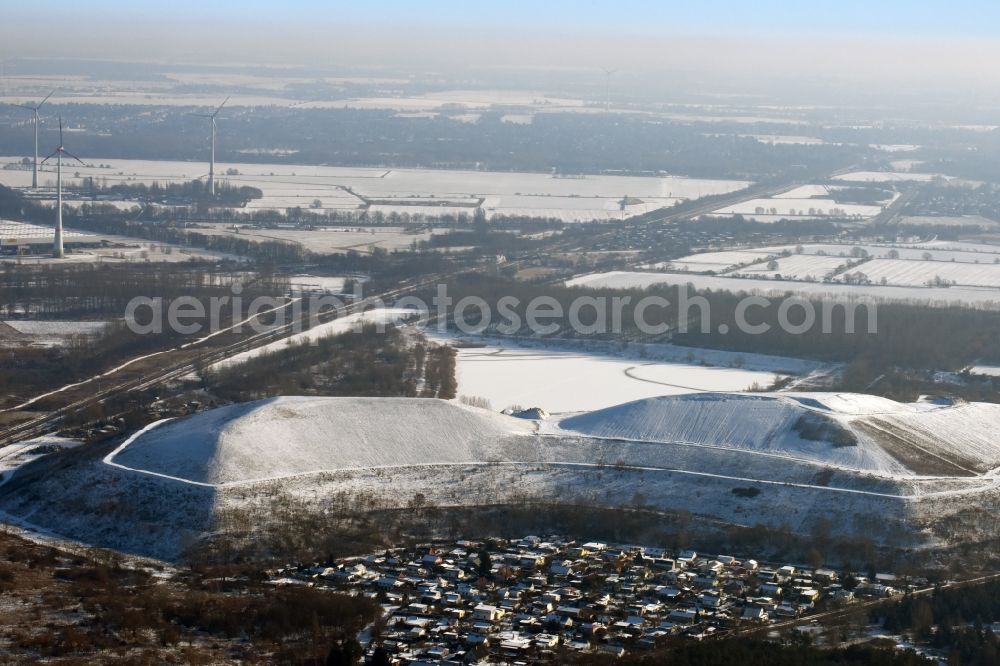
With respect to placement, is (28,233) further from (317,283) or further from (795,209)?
(795,209)

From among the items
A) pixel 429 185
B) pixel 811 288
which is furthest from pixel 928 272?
pixel 429 185

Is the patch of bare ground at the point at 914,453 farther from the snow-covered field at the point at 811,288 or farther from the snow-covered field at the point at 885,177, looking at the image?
the snow-covered field at the point at 885,177

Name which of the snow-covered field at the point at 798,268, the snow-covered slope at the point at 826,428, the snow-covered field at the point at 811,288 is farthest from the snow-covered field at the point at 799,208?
the snow-covered slope at the point at 826,428

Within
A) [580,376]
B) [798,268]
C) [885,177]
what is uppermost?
[885,177]

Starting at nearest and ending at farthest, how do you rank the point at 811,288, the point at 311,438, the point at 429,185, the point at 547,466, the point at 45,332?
the point at 547,466 → the point at 311,438 → the point at 45,332 → the point at 811,288 → the point at 429,185

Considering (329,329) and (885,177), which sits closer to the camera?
(329,329)

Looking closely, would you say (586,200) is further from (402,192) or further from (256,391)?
(256,391)
